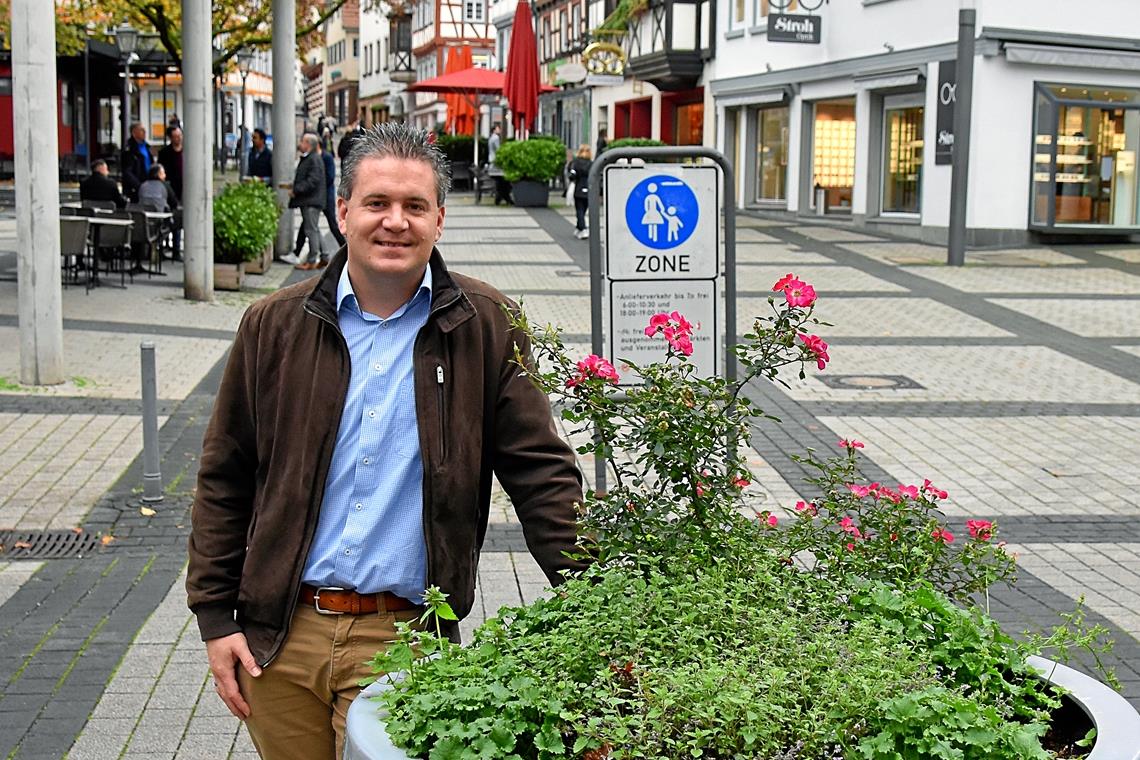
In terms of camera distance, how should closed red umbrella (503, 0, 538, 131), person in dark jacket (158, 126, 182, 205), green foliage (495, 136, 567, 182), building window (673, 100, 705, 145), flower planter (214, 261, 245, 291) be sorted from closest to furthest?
flower planter (214, 261, 245, 291) < person in dark jacket (158, 126, 182, 205) < green foliage (495, 136, 567, 182) < closed red umbrella (503, 0, 538, 131) < building window (673, 100, 705, 145)

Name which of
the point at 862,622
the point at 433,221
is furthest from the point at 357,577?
the point at 862,622

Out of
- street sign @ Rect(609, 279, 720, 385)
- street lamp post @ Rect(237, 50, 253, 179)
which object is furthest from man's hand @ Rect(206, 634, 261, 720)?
street lamp post @ Rect(237, 50, 253, 179)

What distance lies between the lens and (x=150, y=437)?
7.68 meters

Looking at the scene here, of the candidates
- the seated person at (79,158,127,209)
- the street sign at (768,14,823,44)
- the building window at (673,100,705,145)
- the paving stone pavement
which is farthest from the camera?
the building window at (673,100,705,145)

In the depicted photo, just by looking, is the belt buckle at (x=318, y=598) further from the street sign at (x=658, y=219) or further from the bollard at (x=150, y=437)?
the bollard at (x=150, y=437)

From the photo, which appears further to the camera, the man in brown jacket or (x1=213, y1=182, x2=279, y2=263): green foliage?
(x1=213, y1=182, x2=279, y2=263): green foliage

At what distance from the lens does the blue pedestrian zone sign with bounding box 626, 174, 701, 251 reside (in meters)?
7.26

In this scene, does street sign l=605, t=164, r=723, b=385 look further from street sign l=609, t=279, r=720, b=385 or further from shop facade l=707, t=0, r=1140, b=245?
shop facade l=707, t=0, r=1140, b=245

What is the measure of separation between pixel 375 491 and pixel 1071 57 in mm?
23565

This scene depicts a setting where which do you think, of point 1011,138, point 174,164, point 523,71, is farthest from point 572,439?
point 523,71

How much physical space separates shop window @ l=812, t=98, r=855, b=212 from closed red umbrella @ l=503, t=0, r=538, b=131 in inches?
267

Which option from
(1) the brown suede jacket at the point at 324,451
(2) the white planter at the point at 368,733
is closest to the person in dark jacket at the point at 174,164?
(1) the brown suede jacket at the point at 324,451

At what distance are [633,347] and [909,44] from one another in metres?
20.5

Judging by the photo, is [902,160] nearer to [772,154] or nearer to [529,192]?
[772,154]
